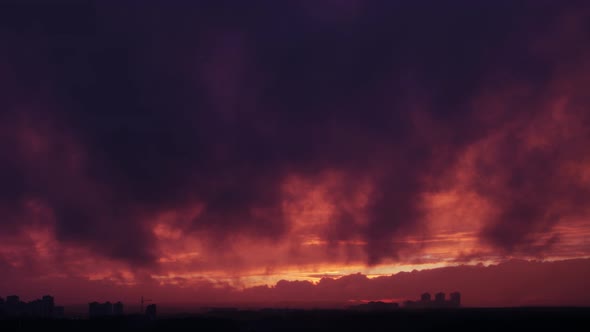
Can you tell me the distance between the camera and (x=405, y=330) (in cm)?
12338

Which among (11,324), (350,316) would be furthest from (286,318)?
(11,324)

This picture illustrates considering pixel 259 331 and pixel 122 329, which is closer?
pixel 259 331

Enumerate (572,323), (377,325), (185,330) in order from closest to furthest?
(572,323) < (377,325) < (185,330)

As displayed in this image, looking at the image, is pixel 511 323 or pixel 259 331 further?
pixel 259 331

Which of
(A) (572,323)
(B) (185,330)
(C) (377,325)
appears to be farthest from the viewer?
(B) (185,330)

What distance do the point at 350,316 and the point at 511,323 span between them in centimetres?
4243

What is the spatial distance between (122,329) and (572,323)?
102526mm

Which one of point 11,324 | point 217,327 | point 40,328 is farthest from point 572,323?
point 11,324

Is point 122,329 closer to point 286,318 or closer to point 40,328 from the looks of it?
point 40,328

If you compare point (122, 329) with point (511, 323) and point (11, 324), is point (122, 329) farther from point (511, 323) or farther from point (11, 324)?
point (511, 323)

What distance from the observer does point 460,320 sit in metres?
121

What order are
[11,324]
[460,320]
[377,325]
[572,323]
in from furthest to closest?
[11,324], [377,325], [460,320], [572,323]

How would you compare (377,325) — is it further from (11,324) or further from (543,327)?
(11,324)

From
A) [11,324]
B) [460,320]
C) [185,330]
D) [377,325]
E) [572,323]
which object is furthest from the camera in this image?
[11,324]
